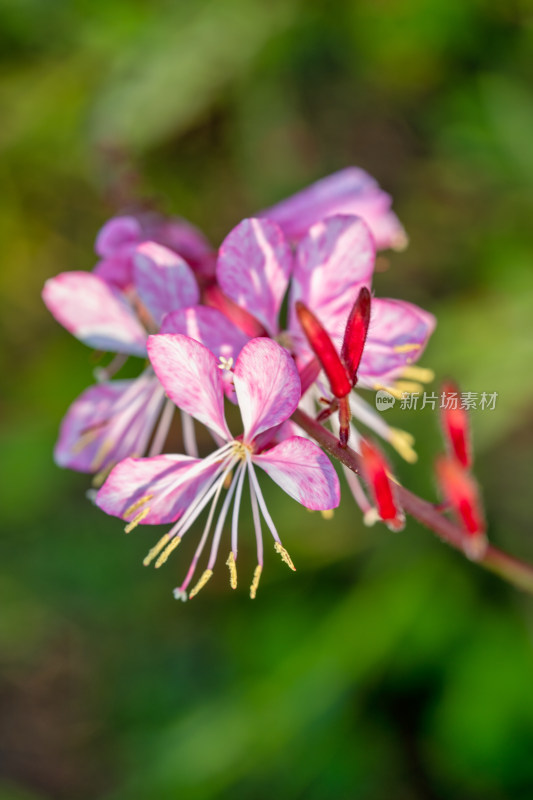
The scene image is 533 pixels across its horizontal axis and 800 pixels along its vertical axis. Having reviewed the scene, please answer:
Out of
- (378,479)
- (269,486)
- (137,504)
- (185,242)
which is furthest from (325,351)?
(269,486)

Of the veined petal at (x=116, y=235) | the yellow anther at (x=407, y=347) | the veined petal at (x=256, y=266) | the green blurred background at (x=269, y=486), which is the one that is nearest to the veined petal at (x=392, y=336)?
the yellow anther at (x=407, y=347)

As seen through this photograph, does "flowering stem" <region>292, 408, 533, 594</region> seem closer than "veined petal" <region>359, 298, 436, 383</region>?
Yes

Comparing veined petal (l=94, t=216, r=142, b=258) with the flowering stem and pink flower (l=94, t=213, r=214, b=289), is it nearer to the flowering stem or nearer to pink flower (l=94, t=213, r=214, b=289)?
pink flower (l=94, t=213, r=214, b=289)

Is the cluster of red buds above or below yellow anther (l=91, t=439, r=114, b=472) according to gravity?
below

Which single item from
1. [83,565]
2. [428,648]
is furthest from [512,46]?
[83,565]

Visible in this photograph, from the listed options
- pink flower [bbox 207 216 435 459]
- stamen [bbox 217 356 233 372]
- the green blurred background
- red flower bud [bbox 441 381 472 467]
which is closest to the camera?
red flower bud [bbox 441 381 472 467]

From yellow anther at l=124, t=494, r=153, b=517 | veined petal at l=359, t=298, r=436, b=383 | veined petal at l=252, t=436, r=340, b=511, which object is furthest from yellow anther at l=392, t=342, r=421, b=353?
yellow anther at l=124, t=494, r=153, b=517

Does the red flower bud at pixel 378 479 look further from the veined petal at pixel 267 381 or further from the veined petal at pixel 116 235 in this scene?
the veined petal at pixel 116 235
